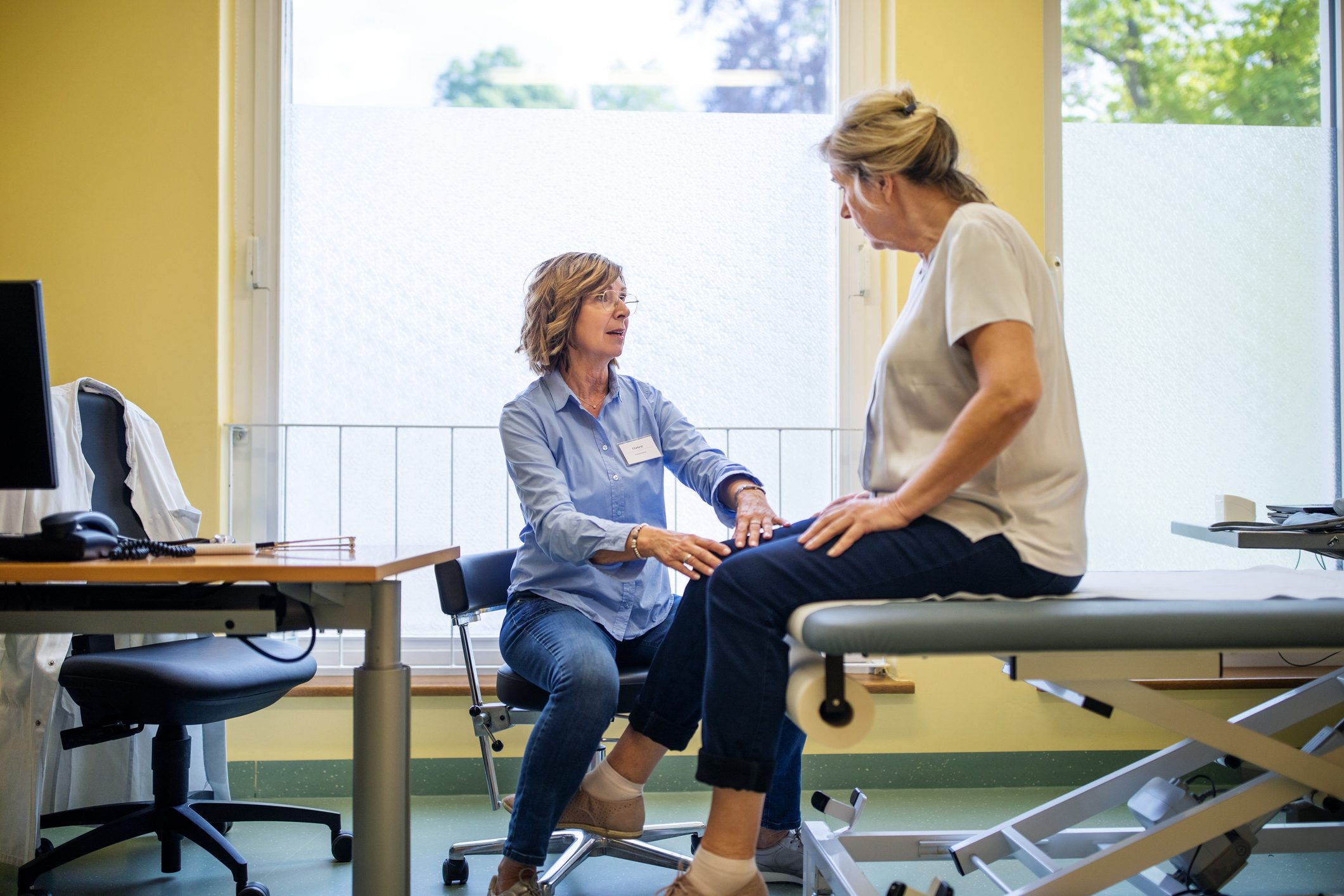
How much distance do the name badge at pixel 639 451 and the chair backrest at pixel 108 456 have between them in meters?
1.16

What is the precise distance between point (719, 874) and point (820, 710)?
29 cm

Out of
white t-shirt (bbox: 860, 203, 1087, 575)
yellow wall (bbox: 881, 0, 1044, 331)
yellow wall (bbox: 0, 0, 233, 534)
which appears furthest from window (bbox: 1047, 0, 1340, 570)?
yellow wall (bbox: 0, 0, 233, 534)

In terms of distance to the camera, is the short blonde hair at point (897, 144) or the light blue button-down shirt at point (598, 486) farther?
the light blue button-down shirt at point (598, 486)

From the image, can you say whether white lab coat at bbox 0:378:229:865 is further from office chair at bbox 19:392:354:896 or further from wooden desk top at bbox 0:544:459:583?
wooden desk top at bbox 0:544:459:583

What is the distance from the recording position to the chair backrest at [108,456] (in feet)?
7.71

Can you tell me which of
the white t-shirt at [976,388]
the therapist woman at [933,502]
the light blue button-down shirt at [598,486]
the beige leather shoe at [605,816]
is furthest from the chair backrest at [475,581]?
the white t-shirt at [976,388]

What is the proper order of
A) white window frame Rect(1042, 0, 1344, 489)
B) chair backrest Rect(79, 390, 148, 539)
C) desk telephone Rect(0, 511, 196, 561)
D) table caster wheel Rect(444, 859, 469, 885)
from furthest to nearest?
white window frame Rect(1042, 0, 1344, 489) < chair backrest Rect(79, 390, 148, 539) < table caster wheel Rect(444, 859, 469, 885) < desk telephone Rect(0, 511, 196, 561)

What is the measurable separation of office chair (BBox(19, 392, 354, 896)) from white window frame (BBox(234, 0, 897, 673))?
1.32 ft

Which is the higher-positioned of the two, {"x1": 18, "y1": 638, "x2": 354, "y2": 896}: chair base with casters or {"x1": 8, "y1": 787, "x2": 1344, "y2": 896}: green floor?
{"x1": 18, "y1": 638, "x2": 354, "y2": 896}: chair base with casters

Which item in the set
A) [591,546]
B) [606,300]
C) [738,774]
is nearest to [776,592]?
[738,774]

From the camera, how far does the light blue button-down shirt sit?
1.99m

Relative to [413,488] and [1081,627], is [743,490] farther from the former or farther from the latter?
[413,488]

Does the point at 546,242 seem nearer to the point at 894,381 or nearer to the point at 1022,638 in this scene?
the point at 894,381

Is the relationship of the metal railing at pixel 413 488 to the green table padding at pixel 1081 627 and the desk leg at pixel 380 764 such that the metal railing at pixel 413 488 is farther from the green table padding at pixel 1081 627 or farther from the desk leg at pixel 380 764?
the green table padding at pixel 1081 627
